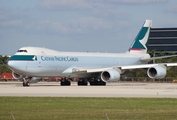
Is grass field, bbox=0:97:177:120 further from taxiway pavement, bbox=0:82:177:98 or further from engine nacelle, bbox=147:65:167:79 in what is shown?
engine nacelle, bbox=147:65:167:79

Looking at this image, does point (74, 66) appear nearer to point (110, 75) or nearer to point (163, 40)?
point (110, 75)

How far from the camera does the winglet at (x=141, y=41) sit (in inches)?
3042

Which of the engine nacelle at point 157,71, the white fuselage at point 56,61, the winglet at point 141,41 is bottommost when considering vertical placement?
the engine nacelle at point 157,71

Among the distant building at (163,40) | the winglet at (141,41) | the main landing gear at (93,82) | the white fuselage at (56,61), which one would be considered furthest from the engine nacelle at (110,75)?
the distant building at (163,40)

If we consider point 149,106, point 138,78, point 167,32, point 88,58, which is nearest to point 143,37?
point 88,58

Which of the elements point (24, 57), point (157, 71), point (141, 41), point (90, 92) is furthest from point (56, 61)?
point (90, 92)

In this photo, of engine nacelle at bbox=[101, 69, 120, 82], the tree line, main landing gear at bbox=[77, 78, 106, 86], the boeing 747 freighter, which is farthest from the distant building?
engine nacelle at bbox=[101, 69, 120, 82]

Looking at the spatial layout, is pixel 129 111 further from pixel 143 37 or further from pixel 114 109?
pixel 143 37

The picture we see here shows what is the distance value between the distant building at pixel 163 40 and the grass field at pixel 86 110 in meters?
145

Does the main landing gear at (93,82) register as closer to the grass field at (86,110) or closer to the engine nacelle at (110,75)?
the engine nacelle at (110,75)

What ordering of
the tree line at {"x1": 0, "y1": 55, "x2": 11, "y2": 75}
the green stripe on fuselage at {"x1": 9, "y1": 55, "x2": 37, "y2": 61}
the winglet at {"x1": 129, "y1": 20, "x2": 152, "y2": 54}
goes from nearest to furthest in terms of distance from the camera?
the green stripe on fuselage at {"x1": 9, "y1": 55, "x2": 37, "y2": 61}, the winglet at {"x1": 129, "y1": 20, "x2": 152, "y2": 54}, the tree line at {"x1": 0, "y1": 55, "x2": 11, "y2": 75}

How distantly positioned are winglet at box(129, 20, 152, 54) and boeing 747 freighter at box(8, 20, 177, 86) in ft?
6.32

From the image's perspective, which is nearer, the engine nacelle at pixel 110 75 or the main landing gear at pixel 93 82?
the engine nacelle at pixel 110 75

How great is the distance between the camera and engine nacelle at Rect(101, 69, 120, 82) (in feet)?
215
